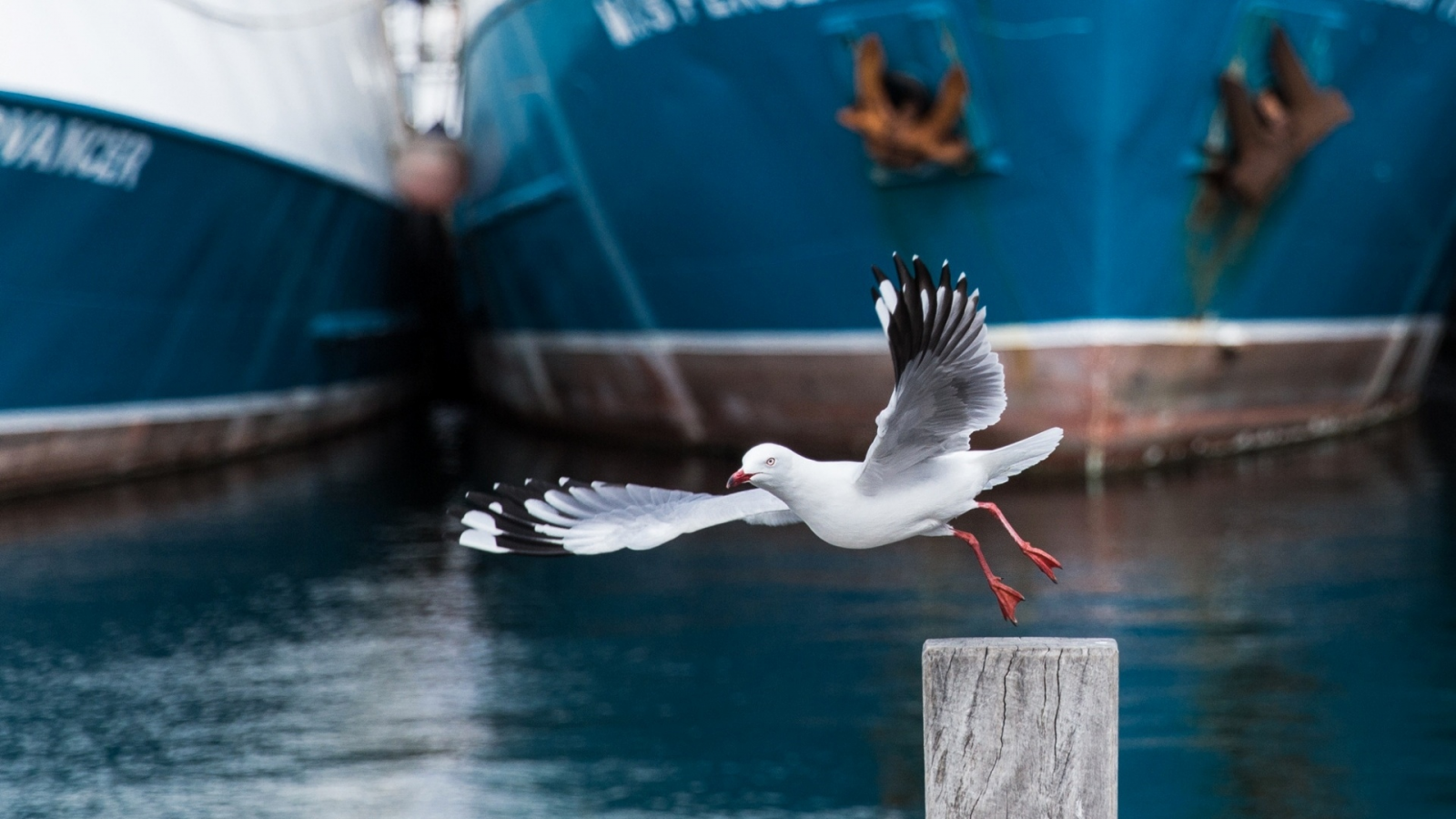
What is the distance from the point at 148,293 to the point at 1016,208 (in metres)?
5.33

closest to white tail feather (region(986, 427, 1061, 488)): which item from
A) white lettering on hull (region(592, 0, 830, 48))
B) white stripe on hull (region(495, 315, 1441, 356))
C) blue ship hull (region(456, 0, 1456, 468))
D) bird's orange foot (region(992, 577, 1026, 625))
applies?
bird's orange foot (region(992, 577, 1026, 625))

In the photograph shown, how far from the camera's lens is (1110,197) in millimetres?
9523

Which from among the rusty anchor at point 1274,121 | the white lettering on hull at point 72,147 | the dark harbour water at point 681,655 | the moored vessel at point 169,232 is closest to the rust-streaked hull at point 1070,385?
the dark harbour water at point 681,655

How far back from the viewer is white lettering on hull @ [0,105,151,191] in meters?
8.98

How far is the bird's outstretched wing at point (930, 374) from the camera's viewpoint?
8.31 ft

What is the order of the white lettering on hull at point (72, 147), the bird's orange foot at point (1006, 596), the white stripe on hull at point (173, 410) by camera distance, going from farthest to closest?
the white stripe on hull at point (173, 410) → the white lettering on hull at point (72, 147) → the bird's orange foot at point (1006, 596)

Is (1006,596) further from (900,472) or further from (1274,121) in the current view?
(1274,121)

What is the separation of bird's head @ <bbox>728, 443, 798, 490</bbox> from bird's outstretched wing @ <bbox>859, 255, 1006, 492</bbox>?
0.42ft

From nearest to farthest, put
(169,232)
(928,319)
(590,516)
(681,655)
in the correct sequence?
(928,319) → (590,516) → (681,655) → (169,232)

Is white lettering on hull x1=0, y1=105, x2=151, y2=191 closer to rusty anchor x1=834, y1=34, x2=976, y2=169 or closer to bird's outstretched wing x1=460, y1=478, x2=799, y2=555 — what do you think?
rusty anchor x1=834, y1=34, x2=976, y2=169

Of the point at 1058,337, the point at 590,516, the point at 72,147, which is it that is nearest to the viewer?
the point at 590,516

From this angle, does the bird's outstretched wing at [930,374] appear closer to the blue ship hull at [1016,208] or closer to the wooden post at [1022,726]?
the wooden post at [1022,726]

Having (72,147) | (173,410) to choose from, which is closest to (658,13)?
(72,147)

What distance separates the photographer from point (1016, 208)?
383 inches
